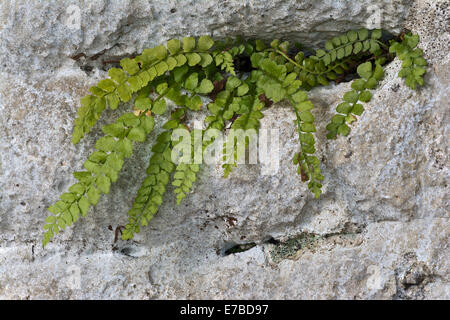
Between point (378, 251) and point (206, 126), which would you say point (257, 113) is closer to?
point (206, 126)

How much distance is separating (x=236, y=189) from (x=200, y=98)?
1.75ft

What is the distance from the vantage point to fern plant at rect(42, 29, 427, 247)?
230 centimetres

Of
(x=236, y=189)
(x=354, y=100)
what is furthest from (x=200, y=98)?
(x=354, y=100)

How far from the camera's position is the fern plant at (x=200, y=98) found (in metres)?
2.30

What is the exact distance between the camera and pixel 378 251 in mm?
2389

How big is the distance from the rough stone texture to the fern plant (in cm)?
9

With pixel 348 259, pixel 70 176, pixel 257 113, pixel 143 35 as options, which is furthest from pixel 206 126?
pixel 348 259

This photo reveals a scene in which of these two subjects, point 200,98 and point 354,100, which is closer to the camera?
point 354,100

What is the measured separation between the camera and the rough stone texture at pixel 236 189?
2348 millimetres

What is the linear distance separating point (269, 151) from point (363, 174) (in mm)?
501

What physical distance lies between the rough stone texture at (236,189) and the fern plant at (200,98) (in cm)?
9

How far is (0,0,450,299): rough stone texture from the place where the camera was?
235 centimetres

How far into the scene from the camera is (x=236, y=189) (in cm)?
251

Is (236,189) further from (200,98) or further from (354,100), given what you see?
(354,100)
